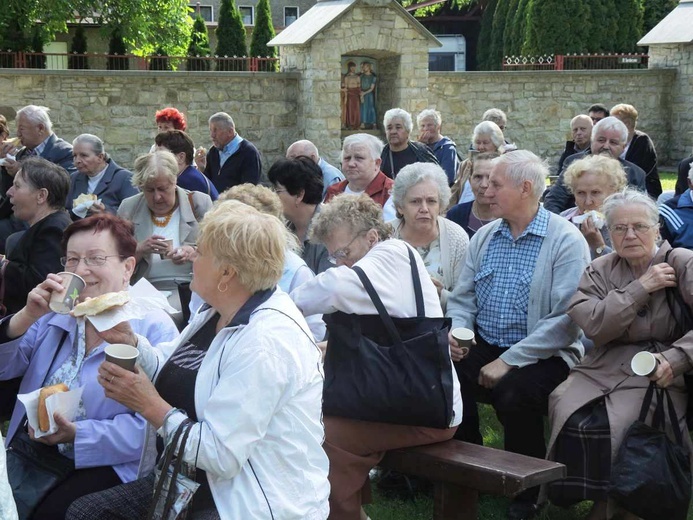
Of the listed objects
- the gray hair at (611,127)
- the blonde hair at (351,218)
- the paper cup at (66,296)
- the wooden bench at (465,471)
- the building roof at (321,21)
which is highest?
the building roof at (321,21)

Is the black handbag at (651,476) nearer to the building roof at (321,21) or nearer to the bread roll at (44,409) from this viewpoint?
the bread roll at (44,409)

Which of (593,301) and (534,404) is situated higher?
(593,301)

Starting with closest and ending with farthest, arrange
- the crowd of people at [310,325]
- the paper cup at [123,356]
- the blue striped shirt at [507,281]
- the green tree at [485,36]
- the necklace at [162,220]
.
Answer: the crowd of people at [310,325]
the paper cup at [123,356]
the blue striped shirt at [507,281]
the necklace at [162,220]
the green tree at [485,36]

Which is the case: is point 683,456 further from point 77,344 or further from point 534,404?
point 77,344

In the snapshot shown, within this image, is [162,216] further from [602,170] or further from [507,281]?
[602,170]

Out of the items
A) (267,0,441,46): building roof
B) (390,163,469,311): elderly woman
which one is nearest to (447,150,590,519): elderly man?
(390,163,469,311): elderly woman

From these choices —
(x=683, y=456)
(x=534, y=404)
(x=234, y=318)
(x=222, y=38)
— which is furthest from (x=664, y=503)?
(x=222, y=38)

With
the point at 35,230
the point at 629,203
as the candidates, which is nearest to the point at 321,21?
the point at 35,230

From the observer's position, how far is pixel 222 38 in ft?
84.2

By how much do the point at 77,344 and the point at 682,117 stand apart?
19.9 meters

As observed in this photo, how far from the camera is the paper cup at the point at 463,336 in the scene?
14.8ft

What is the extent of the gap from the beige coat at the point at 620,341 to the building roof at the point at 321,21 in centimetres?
1296

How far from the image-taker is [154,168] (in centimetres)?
606

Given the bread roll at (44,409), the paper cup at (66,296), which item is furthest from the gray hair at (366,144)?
the bread roll at (44,409)
